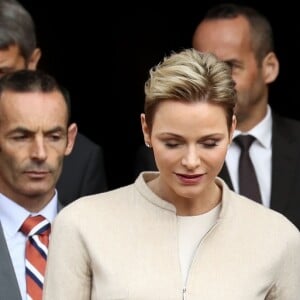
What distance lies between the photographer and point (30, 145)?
12.7 feet

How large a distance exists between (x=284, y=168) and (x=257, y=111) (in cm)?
30

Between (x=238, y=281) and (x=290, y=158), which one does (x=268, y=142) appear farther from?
(x=238, y=281)

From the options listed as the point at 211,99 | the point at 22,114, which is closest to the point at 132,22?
the point at 22,114

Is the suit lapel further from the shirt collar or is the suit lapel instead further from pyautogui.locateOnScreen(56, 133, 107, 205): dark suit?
pyautogui.locateOnScreen(56, 133, 107, 205): dark suit

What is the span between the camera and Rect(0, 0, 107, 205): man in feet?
14.2

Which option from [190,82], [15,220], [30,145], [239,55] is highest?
[190,82]

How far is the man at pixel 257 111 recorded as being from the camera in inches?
172

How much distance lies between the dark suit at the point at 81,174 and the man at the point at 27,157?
0.34 metres

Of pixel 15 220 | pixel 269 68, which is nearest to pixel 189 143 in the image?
pixel 15 220

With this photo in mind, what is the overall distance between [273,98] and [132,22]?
0.74 m

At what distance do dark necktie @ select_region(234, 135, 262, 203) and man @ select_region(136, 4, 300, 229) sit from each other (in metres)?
0.02

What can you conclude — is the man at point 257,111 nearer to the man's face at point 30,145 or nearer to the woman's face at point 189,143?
the man's face at point 30,145

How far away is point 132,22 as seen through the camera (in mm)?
5781

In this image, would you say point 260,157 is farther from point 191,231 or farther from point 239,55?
point 191,231
